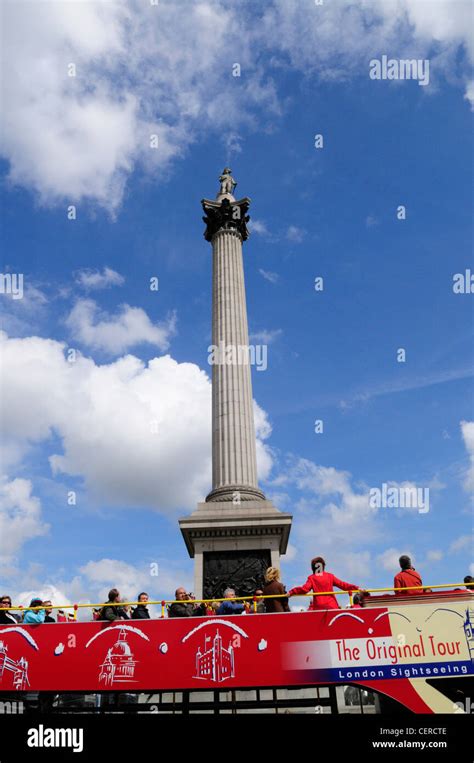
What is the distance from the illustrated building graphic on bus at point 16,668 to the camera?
835 centimetres

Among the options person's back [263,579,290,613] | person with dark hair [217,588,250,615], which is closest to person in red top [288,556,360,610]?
person's back [263,579,290,613]

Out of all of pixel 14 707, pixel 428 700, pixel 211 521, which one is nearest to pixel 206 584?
pixel 211 521

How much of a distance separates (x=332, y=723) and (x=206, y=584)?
1273cm

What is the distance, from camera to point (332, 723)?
7402mm

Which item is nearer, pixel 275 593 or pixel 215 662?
pixel 215 662

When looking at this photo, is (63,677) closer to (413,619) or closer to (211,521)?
(413,619)

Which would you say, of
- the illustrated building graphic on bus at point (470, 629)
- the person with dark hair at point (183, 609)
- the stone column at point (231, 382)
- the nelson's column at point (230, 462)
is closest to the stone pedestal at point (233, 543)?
the nelson's column at point (230, 462)

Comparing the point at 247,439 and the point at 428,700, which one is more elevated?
the point at 247,439

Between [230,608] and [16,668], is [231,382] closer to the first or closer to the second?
[230,608]

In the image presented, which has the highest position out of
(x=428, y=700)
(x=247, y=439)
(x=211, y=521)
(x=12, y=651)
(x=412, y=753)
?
(x=247, y=439)

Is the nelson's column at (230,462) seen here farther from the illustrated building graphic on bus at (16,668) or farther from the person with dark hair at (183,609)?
the illustrated building graphic on bus at (16,668)

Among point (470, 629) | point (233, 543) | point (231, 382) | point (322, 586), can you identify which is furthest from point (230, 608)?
point (231, 382)

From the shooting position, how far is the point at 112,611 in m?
8.95

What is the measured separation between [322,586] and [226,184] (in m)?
27.9
